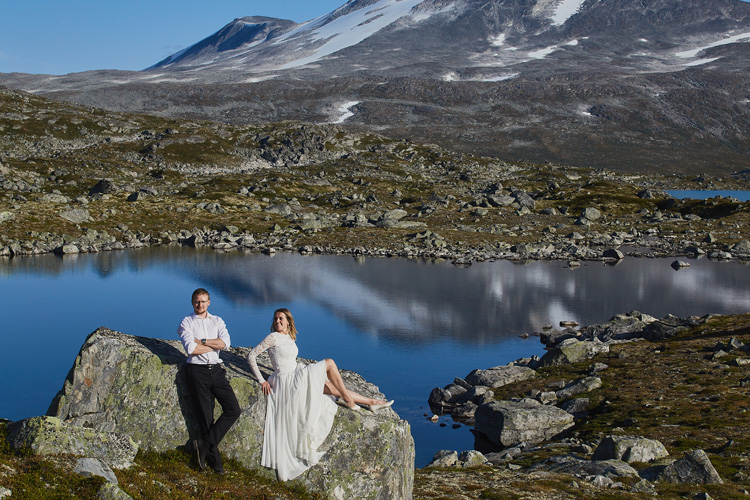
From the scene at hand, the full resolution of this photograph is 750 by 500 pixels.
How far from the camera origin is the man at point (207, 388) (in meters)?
14.0

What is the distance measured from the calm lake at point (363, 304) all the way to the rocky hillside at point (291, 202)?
7.65 m

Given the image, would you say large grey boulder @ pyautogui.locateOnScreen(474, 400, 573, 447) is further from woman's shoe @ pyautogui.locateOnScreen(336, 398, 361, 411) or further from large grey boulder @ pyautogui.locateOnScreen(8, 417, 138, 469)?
large grey boulder @ pyautogui.locateOnScreen(8, 417, 138, 469)

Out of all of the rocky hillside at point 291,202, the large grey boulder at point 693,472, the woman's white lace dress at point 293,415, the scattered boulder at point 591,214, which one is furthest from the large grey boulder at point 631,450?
the scattered boulder at point 591,214

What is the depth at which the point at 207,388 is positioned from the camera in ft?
46.9

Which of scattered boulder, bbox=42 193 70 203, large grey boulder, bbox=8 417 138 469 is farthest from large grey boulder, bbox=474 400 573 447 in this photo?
scattered boulder, bbox=42 193 70 203

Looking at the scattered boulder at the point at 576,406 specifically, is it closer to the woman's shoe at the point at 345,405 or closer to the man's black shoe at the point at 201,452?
the woman's shoe at the point at 345,405

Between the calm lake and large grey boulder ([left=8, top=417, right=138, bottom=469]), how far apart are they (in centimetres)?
1701

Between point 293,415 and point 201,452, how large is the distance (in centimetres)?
224

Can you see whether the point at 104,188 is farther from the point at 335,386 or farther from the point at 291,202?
the point at 335,386

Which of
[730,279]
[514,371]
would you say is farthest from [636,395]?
[730,279]

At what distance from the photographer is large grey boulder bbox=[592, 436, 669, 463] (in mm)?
22328

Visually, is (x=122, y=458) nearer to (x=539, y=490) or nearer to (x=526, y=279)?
(x=539, y=490)

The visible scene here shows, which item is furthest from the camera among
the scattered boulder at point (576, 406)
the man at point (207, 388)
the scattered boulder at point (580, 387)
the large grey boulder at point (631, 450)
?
the scattered boulder at point (580, 387)

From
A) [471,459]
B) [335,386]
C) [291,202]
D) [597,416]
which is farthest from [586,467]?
[291,202]
